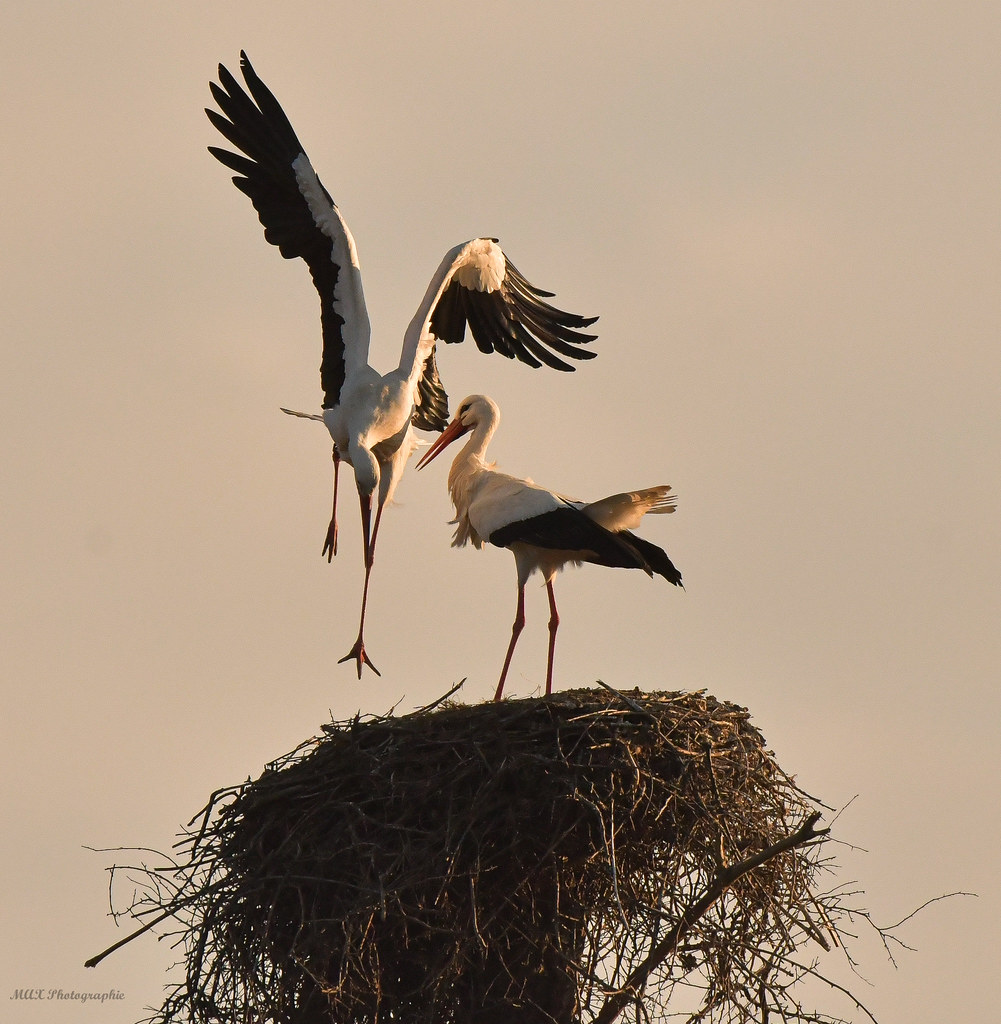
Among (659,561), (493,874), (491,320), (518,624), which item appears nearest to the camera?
(493,874)

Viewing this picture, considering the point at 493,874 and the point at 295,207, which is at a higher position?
the point at 295,207

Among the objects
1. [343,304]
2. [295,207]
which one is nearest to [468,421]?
[343,304]

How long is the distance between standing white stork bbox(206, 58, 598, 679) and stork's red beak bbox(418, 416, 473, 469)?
17 centimetres

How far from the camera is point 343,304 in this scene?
37.9 ft

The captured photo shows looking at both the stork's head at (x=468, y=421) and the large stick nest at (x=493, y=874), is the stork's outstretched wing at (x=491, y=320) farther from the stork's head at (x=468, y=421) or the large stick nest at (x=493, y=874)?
the large stick nest at (x=493, y=874)

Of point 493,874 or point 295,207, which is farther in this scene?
point 295,207

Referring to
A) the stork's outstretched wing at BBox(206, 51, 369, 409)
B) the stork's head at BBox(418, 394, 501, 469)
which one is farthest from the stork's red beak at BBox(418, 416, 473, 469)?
the stork's outstretched wing at BBox(206, 51, 369, 409)

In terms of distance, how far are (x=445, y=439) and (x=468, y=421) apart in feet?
0.74

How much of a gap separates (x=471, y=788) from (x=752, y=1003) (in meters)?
1.54

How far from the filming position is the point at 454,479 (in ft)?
37.2

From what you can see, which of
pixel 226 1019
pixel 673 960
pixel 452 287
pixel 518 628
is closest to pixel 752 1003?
pixel 673 960

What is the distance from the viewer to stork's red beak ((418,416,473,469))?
11.7 metres

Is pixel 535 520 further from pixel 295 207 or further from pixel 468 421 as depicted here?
pixel 295 207

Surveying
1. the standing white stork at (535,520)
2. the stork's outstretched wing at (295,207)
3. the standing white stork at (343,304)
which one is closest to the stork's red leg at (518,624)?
the standing white stork at (535,520)
